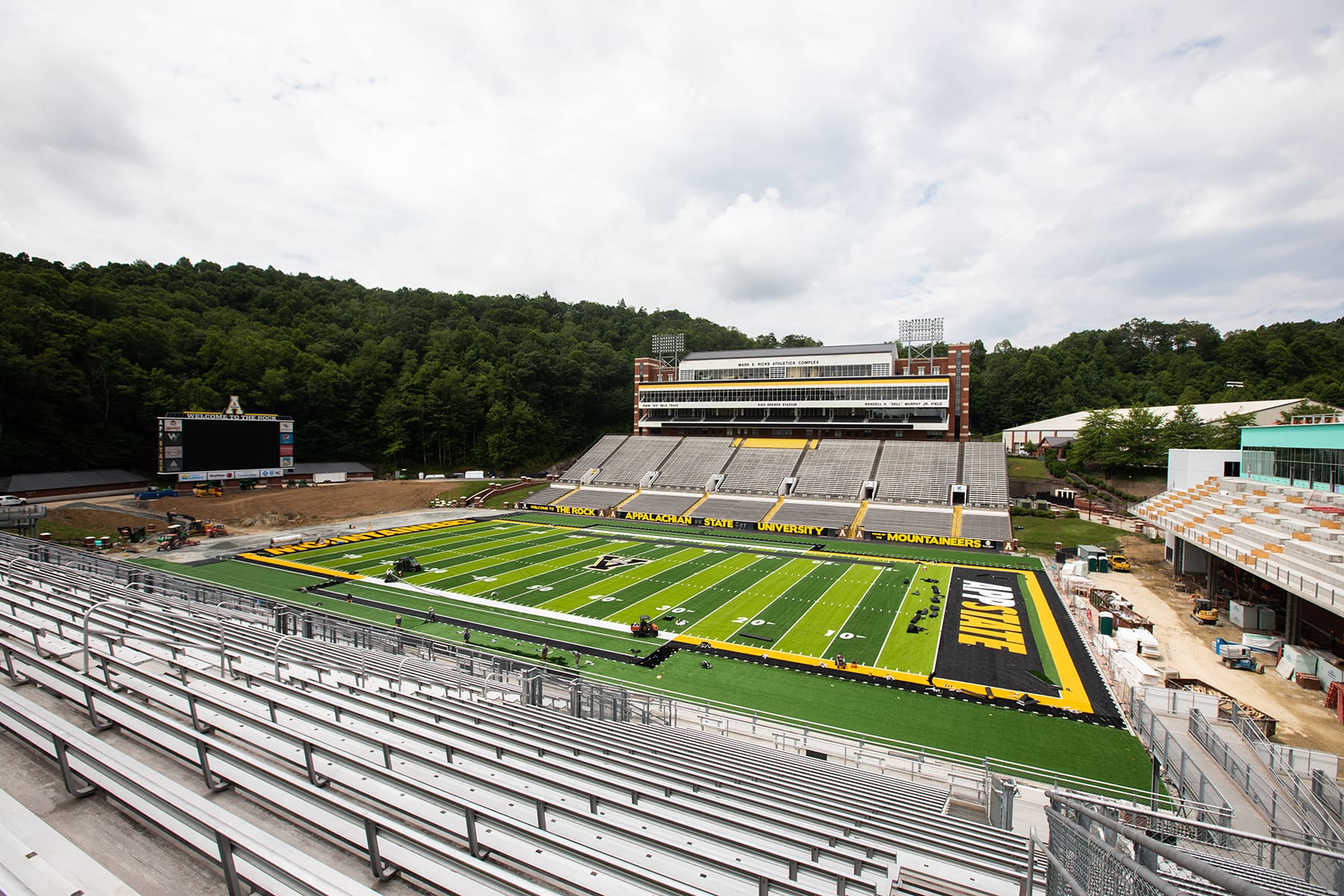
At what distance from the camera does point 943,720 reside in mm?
14570

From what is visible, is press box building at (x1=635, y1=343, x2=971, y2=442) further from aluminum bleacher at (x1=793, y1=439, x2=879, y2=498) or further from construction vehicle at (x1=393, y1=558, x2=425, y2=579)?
construction vehicle at (x1=393, y1=558, x2=425, y2=579)

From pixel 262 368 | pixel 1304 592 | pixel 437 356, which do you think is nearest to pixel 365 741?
pixel 1304 592

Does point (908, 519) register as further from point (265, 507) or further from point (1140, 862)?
point (265, 507)

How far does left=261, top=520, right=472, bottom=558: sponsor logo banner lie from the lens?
32.0 m

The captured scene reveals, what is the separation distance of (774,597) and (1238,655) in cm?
1484

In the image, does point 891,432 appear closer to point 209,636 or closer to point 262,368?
point 209,636

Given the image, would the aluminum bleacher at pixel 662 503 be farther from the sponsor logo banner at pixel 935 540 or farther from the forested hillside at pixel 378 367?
the forested hillside at pixel 378 367

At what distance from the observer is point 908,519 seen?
39.1 m

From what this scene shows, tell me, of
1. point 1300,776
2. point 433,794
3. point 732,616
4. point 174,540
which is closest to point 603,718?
point 433,794

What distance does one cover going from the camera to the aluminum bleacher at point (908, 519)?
37.5 meters

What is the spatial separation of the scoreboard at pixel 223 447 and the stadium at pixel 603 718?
0.28 metres

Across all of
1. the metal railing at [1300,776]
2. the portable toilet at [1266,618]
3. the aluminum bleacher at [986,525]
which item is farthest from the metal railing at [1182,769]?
the aluminum bleacher at [986,525]

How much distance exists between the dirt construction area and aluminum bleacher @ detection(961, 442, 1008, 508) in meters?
42.2

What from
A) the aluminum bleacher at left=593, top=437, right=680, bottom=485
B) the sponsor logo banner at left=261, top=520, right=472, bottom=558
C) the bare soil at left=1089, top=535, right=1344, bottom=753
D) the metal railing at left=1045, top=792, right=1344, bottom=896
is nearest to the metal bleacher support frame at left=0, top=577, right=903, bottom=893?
the metal railing at left=1045, top=792, right=1344, bottom=896
